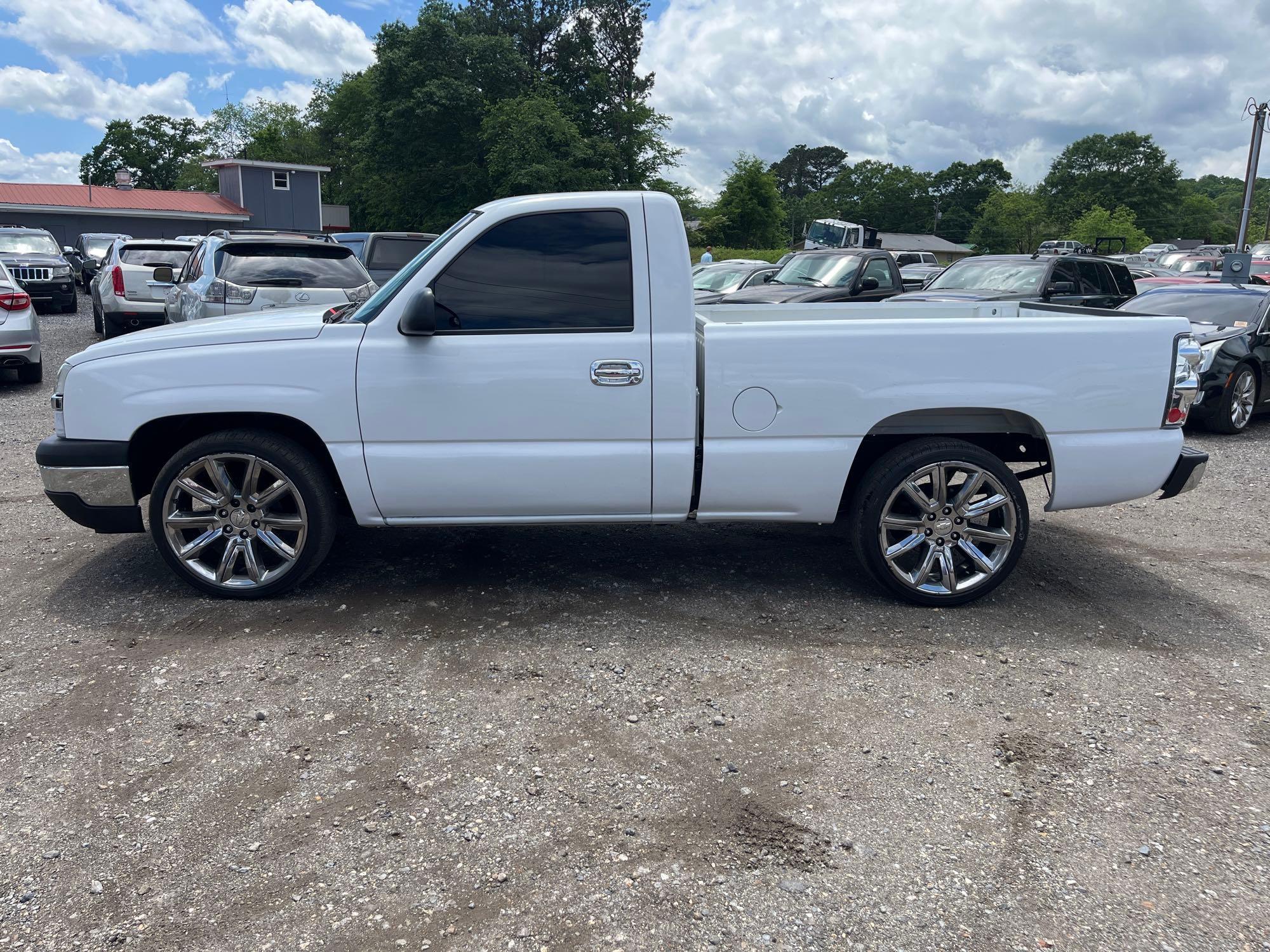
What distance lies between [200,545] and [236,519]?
0.22m

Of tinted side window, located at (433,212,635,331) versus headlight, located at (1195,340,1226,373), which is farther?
headlight, located at (1195,340,1226,373)

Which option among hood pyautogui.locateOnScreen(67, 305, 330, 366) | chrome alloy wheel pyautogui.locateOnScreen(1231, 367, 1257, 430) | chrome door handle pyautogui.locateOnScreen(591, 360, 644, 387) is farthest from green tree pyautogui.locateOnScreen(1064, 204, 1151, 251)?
hood pyautogui.locateOnScreen(67, 305, 330, 366)

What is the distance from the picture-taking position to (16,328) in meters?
11.3

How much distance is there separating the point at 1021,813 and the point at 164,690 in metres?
3.28

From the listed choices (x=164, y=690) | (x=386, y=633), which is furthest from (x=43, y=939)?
(x=386, y=633)

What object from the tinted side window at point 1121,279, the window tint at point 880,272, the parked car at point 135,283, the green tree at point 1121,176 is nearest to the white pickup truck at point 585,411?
the tinted side window at point 1121,279

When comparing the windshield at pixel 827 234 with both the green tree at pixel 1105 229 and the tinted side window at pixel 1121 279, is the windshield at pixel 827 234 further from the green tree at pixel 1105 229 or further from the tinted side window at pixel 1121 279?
the tinted side window at pixel 1121 279

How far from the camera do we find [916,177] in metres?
113

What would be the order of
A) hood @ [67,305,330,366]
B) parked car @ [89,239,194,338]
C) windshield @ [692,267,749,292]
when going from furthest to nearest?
1. windshield @ [692,267,749,292]
2. parked car @ [89,239,194,338]
3. hood @ [67,305,330,366]

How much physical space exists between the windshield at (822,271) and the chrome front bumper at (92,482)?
37.7 ft

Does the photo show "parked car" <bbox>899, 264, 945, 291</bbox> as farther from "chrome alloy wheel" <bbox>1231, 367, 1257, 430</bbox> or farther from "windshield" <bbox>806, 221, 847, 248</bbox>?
"chrome alloy wheel" <bbox>1231, 367, 1257, 430</bbox>

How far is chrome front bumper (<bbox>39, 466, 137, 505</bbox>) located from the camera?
182 inches

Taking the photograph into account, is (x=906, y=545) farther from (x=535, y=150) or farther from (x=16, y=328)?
(x=535, y=150)

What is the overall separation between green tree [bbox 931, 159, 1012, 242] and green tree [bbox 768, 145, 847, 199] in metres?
25.8
